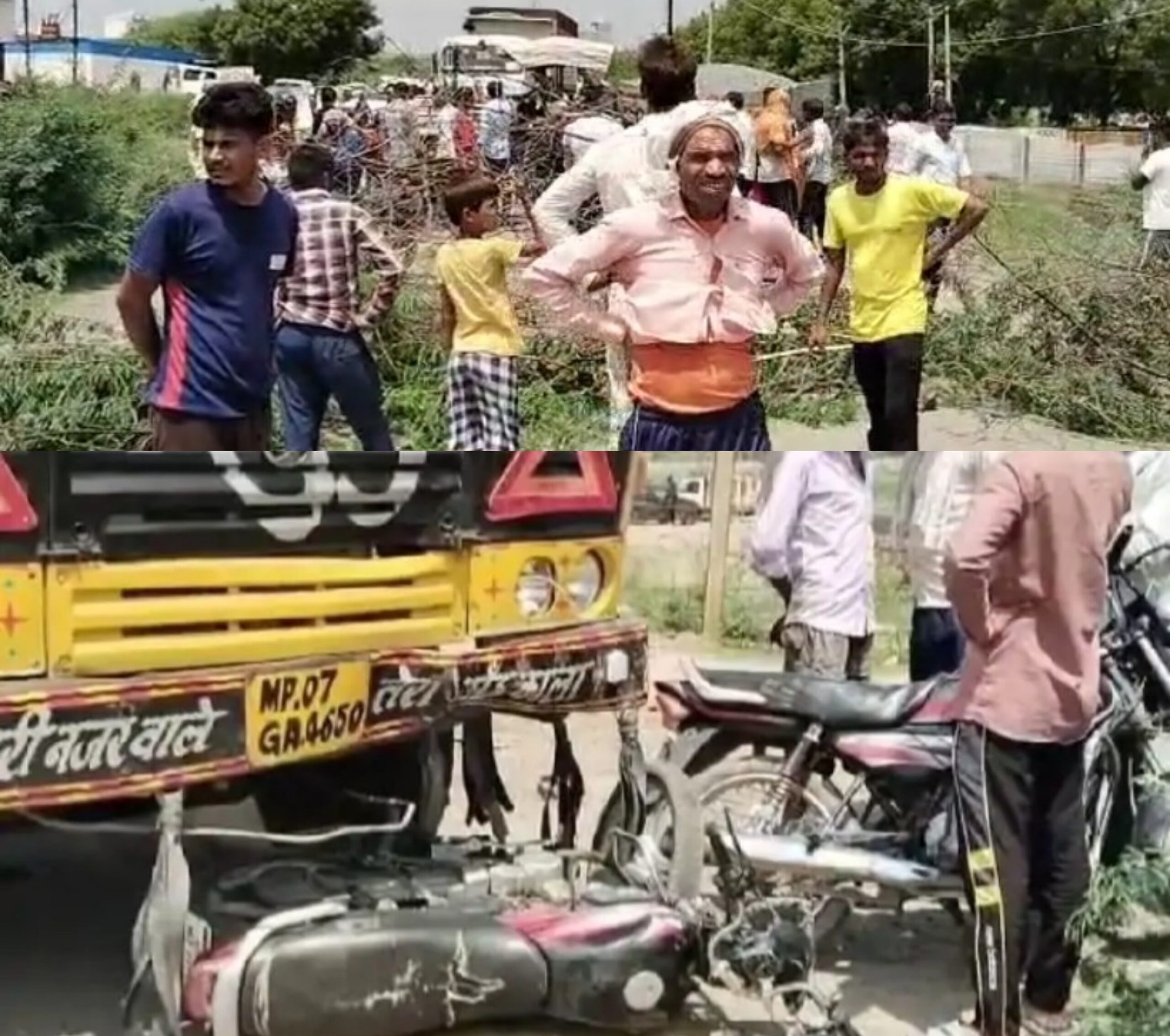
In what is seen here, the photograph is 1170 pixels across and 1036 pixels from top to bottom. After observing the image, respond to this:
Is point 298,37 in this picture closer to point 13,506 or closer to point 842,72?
point 842,72

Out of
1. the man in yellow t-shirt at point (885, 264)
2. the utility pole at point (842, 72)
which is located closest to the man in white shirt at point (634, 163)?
the man in yellow t-shirt at point (885, 264)

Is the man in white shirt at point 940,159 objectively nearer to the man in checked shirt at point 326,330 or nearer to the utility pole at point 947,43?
the utility pole at point 947,43

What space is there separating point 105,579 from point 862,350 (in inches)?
120

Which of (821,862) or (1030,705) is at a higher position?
(1030,705)

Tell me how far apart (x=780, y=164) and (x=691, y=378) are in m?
5.32

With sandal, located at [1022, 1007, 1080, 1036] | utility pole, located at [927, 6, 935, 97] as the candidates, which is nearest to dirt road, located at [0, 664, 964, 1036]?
sandal, located at [1022, 1007, 1080, 1036]

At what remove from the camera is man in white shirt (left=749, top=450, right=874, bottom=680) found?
3006 millimetres

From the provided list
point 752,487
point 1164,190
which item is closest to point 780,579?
point 752,487

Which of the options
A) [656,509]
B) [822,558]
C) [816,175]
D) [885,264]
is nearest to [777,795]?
[822,558]

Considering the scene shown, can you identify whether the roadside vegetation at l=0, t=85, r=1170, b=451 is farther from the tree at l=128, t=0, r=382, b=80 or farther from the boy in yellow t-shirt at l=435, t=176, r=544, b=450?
the tree at l=128, t=0, r=382, b=80

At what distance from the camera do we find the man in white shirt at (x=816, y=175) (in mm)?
8898

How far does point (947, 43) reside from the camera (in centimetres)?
1196

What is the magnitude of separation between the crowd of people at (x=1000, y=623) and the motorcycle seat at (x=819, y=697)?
0.03 metres

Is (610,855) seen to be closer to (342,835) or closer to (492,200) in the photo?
(342,835)
